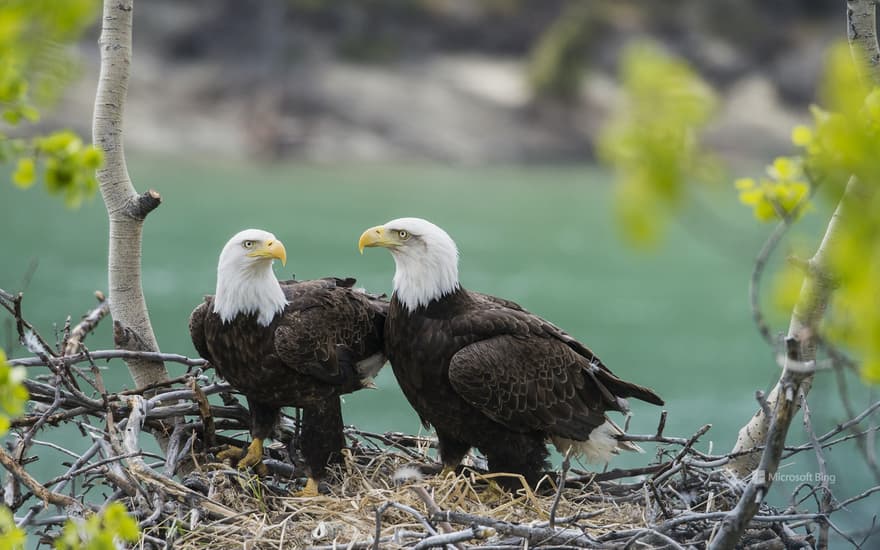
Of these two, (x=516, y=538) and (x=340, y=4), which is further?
(x=340, y=4)

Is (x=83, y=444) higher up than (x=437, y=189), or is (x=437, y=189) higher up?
(x=437, y=189)

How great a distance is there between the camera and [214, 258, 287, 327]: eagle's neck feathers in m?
4.92

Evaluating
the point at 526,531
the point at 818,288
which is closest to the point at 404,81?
the point at 526,531

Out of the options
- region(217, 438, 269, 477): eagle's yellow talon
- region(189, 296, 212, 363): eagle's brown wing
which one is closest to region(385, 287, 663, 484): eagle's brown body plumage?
Result: region(217, 438, 269, 477): eagle's yellow talon

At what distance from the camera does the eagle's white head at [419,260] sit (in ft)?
16.1

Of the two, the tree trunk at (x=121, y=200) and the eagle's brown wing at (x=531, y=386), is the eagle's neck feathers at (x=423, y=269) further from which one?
the tree trunk at (x=121, y=200)

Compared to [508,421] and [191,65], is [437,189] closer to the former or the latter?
[191,65]

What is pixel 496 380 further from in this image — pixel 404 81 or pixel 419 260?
pixel 404 81

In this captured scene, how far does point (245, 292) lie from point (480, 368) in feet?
3.72

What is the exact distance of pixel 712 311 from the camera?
25.5m

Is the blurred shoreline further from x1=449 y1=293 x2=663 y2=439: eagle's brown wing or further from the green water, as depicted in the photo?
x1=449 y1=293 x2=663 y2=439: eagle's brown wing

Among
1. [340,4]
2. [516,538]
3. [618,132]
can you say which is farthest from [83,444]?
[340,4]

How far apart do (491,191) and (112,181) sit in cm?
3090

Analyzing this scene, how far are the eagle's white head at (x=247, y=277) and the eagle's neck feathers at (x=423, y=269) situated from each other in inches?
22.0
